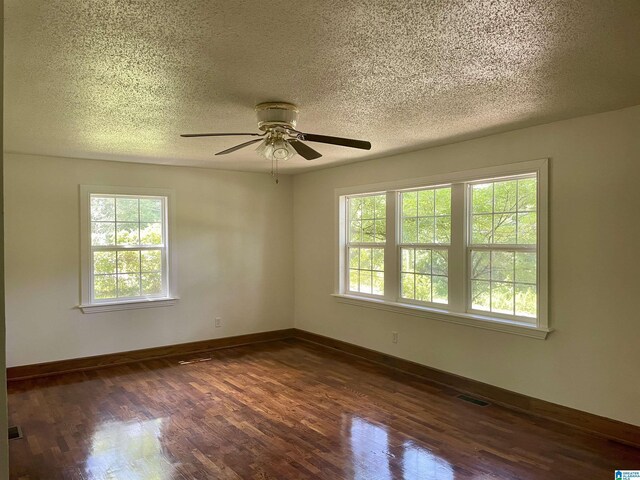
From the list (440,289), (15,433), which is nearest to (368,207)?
(440,289)

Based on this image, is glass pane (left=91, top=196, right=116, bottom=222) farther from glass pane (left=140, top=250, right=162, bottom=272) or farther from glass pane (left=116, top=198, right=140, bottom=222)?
glass pane (left=140, top=250, right=162, bottom=272)

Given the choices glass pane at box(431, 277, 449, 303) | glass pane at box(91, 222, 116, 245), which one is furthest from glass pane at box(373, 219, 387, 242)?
glass pane at box(91, 222, 116, 245)

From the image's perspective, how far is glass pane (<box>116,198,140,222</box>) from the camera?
210 inches

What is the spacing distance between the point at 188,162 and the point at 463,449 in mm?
4180

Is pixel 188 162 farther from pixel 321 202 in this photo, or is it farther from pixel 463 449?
pixel 463 449

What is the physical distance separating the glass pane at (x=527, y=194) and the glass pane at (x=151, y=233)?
162 inches

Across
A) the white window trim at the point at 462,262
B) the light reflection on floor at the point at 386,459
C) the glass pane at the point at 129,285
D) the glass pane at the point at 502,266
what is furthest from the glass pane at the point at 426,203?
the glass pane at the point at 129,285

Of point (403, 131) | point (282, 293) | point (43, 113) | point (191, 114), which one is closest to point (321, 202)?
point (282, 293)

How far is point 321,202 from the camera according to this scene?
19.9 feet

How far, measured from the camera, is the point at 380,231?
5301mm

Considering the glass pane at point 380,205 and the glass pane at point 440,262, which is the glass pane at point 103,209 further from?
the glass pane at point 440,262

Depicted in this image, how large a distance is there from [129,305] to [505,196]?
14.0ft

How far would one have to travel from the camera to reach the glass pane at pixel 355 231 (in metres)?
5.60

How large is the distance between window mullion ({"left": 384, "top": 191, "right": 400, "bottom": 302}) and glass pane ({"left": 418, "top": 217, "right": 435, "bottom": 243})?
1.02 feet
